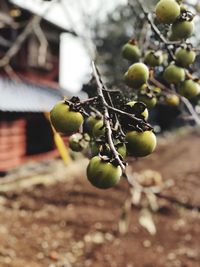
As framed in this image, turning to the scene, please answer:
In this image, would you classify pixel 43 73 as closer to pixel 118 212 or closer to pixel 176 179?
pixel 176 179

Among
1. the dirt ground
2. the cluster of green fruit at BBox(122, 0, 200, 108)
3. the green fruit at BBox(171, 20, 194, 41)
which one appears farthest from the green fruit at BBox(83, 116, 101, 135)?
the dirt ground

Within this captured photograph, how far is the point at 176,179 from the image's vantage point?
47.5ft

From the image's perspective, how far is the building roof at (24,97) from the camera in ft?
40.9

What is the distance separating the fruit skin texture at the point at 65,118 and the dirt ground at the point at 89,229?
207 inches

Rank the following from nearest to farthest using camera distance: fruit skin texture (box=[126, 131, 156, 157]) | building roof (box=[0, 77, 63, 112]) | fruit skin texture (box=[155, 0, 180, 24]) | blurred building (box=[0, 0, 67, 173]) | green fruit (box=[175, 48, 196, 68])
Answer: fruit skin texture (box=[126, 131, 156, 157]), fruit skin texture (box=[155, 0, 180, 24]), green fruit (box=[175, 48, 196, 68]), building roof (box=[0, 77, 63, 112]), blurred building (box=[0, 0, 67, 173])

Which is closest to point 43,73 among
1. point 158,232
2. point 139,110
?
point 158,232

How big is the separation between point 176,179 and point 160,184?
5.46 ft

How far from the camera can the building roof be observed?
1246 cm

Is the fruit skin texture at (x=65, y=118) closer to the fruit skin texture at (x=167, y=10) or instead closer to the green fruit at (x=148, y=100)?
the fruit skin texture at (x=167, y=10)

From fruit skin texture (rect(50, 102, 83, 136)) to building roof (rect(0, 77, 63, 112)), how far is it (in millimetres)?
10549

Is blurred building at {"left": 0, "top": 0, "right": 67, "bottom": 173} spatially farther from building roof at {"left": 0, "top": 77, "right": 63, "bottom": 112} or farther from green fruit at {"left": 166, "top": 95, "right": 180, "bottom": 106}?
green fruit at {"left": 166, "top": 95, "right": 180, "bottom": 106}

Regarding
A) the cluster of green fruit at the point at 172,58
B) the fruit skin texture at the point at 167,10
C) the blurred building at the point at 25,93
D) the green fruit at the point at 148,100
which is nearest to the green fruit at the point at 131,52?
the cluster of green fruit at the point at 172,58

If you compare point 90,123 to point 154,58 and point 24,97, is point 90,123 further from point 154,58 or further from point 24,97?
point 24,97

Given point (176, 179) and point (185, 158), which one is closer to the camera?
point (176, 179)
